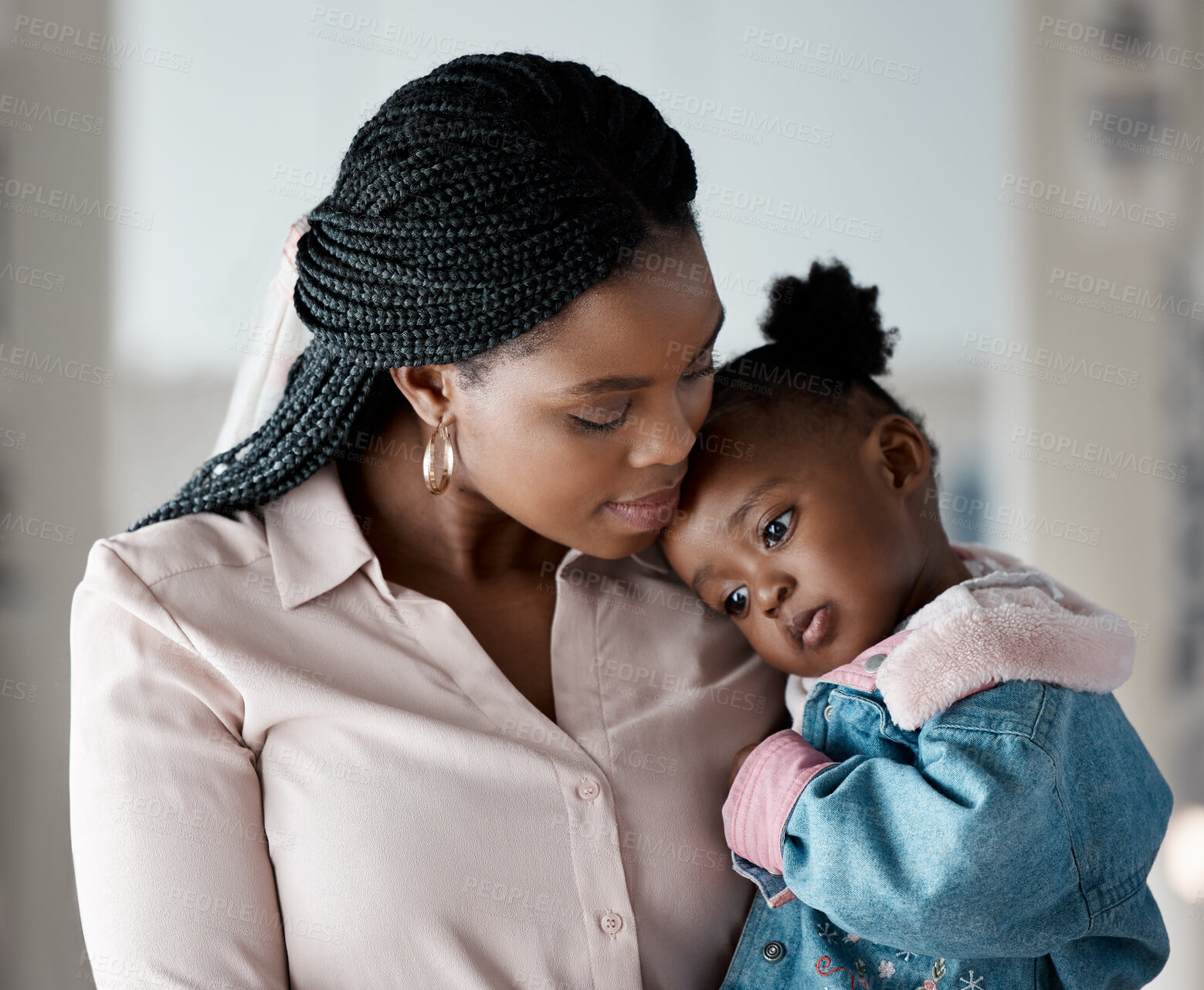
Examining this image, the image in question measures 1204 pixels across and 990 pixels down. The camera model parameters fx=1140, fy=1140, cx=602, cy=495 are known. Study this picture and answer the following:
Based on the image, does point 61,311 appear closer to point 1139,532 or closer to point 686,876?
point 686,876

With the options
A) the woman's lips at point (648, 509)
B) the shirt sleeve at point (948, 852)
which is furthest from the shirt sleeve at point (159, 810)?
the shirt sleeve at point (948, 852)

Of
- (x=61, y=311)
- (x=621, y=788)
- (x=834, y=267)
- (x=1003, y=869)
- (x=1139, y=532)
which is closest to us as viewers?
(x=1003, y=869)

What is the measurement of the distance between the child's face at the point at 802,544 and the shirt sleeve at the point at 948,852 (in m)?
0.23

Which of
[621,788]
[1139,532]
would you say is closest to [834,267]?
[621,788]

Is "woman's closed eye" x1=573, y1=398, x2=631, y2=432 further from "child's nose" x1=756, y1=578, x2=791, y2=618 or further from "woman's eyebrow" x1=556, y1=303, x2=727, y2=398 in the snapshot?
"child's nose" x1=756, y1=578, x2=791, y2=618

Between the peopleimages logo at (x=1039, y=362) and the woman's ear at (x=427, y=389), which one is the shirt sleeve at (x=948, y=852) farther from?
the peopleimages logo at (x=1039, y=362)

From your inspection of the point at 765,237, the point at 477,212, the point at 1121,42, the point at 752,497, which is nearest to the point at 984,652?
the point at 752,497

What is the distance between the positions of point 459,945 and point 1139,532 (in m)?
2.89

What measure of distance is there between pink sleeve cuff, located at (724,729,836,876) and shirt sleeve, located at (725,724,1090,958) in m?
0.03

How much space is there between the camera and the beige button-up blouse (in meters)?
1.20

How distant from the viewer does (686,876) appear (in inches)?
53.7

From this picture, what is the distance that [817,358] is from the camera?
1605 millimetres

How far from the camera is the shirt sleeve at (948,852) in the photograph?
3.72ft

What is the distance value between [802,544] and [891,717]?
0.83ft
